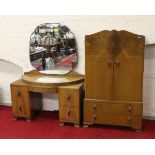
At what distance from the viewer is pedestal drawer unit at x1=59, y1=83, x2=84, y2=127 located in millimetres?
3559

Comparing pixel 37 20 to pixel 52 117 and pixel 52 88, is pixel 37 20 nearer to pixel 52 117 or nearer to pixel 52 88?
pixel 52 88

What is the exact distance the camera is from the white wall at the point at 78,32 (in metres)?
3.57

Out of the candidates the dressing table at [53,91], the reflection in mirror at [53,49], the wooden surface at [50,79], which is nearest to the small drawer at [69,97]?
the dressing table at [53,91]

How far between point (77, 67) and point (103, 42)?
29.3 inches

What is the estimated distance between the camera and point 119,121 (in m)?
3.53

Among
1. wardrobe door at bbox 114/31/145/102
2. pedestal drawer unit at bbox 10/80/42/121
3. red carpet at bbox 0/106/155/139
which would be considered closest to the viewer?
wardrobe door at bbox 114/31/145/102

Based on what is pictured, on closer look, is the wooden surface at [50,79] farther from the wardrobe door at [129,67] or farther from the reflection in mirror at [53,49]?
the wardrobe door at [129,67]

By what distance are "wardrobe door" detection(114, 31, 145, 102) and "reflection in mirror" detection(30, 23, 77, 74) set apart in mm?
804

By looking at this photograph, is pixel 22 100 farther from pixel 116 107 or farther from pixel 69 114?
pixel 116 107

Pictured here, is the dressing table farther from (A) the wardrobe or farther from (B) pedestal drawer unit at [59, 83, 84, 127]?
(A) the wardrobe

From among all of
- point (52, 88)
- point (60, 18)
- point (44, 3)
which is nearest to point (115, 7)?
point (60, 18)

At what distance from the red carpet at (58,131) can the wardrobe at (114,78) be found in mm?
113

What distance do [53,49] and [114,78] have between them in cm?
108

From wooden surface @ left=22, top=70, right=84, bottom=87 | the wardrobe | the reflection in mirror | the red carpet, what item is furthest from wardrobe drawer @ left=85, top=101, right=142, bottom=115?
the reflection in mirror
